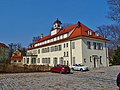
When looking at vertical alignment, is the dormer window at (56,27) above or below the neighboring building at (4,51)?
above

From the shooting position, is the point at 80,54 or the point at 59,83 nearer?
the point at 59,83

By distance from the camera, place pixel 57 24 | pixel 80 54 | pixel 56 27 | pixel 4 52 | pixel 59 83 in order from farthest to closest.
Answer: pixel 4 52
pixel 57 24
pixel 56 27
pixel 80 54
pixel 59 83

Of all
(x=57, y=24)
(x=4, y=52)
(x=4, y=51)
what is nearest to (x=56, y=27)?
(x=57, y=24)

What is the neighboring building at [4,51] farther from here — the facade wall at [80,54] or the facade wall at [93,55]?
the facade wall at [93,55]

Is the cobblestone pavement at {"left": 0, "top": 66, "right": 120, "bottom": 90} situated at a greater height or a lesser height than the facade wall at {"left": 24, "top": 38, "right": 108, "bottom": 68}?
Answer: lesser

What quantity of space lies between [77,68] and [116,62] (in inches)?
752

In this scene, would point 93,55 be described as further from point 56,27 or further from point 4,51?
point 4,51

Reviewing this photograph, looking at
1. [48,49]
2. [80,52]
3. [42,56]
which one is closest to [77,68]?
[80,52]

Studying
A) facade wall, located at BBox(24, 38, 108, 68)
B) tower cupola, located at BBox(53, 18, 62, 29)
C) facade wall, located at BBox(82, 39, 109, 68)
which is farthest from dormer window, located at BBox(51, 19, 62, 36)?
facade wall, located at BBox(82, 39, 109, 68)

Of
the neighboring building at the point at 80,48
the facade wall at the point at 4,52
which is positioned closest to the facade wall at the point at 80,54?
the neighboring building at the point at 80,48

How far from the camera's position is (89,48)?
3922 centimetres

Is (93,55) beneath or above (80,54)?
beneath

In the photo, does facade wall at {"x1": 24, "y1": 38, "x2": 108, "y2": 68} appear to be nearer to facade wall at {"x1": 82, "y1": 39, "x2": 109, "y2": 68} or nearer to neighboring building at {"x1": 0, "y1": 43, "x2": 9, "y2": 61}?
facade wall at {"x1": 82, "y1": 39, "x2": 109, "y2": 68}

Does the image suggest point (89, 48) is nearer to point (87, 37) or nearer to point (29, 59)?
point (87, 37)
